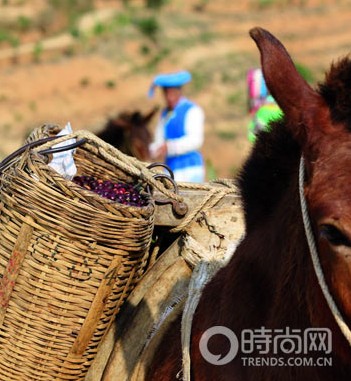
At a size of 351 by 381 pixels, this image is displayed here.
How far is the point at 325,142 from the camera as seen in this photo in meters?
2.04

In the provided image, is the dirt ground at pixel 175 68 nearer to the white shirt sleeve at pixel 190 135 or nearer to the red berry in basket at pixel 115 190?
the white shirt sleeve at pixel 190 135

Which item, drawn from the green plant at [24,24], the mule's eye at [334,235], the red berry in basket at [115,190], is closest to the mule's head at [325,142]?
the mule's eye at [334,235]

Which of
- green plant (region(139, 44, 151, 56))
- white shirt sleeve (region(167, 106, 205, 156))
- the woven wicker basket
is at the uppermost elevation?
green plant (region(139, 44, 151, 56))

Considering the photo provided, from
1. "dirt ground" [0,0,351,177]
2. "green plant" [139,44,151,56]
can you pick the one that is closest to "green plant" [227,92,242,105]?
"dirt ground" [0,0,351,177]

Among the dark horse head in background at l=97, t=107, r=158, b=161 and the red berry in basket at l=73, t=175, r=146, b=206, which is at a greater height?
the dark horse head in background at l=97, t=107, r=158, b=161

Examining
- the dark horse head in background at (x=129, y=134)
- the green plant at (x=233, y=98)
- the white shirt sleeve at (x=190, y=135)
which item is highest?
the green plant at (x=233, y=98)

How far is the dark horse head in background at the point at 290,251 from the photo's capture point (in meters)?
1.96

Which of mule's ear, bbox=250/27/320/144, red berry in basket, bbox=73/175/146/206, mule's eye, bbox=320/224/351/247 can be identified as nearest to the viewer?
mule's eye, bbox=320/224/351/247

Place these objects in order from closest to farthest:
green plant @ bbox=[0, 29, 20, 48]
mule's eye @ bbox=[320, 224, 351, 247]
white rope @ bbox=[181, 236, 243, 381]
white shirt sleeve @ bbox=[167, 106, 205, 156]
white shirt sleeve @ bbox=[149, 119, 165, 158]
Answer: mule's eye @ bbox=[320, 224, 351, 247] < white rope @ bbox=[181, 236, 243, 381] < white shirt sleeve @ bbox=[167, 106, 205, 156] < white shirt sleeve @ bbox=[149, 119, 165, 158] < green plant @ bbox=[0, 29, 20, 48]

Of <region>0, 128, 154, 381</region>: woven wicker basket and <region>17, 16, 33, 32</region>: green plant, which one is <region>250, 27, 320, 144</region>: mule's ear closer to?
<region>0, 128, 154, 381</region>: woven wicker basket

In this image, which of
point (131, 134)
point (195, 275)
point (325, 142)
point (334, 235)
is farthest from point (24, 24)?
point (334, 235)

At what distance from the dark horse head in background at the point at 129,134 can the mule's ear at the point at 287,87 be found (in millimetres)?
6249

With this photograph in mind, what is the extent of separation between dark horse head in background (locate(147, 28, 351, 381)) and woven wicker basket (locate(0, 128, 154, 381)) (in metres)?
0.32

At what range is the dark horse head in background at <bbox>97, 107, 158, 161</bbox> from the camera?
8.52 metres
